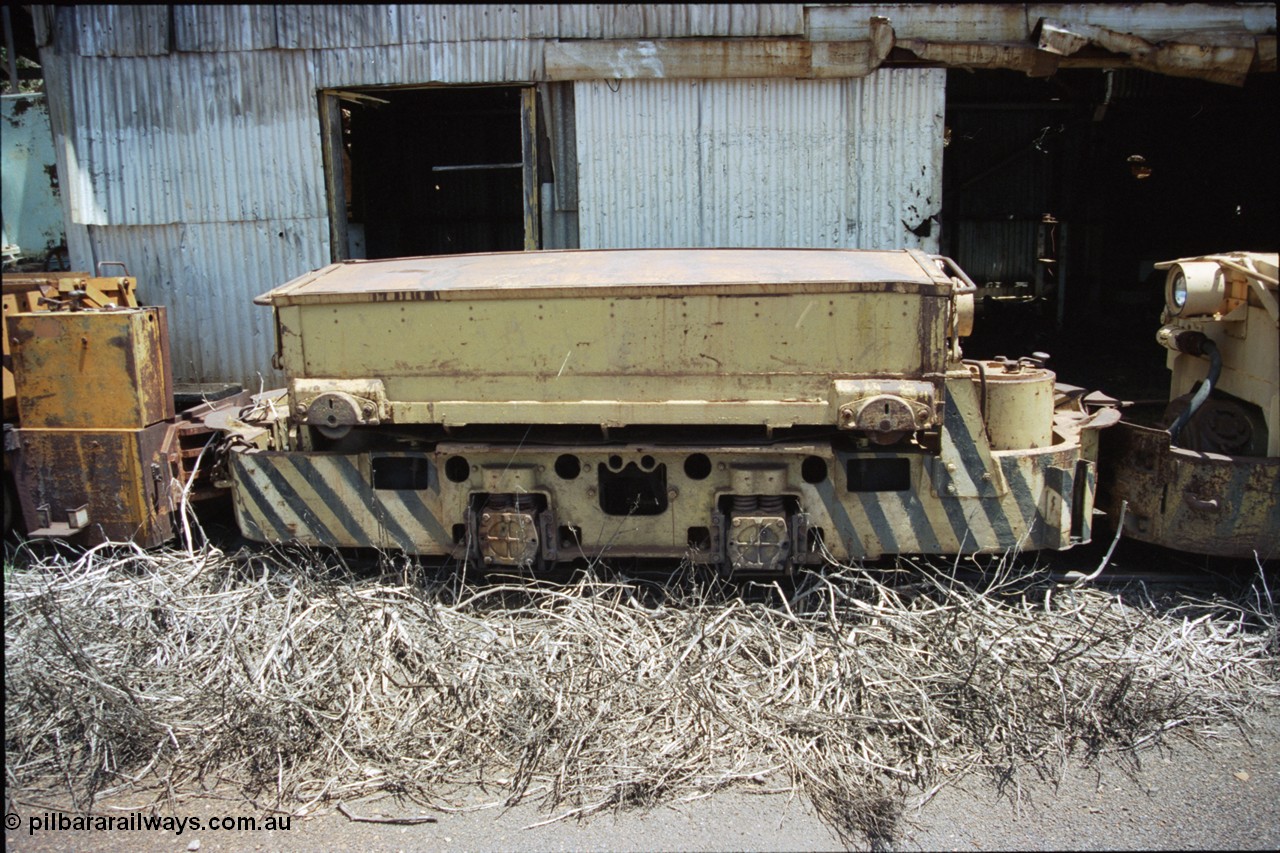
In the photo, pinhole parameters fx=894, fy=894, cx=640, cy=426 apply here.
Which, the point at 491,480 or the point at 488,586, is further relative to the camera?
the point at 488,586

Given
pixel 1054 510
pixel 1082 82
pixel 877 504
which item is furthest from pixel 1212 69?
pixel 877 504

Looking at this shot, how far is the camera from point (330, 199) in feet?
23.5

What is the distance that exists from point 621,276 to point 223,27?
5311 mm

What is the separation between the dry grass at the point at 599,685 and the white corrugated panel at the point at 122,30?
4.94 m

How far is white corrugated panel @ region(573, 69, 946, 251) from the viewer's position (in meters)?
6.71

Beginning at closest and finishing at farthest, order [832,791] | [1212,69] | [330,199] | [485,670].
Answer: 1. [832,791]
2. [485,670]
3. [1212,69]
4. [330,199]

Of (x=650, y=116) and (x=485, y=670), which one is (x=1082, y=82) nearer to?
(x=650, y=116)

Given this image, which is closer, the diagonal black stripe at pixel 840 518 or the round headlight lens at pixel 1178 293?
the diagonal black stripe at pixel 840 518

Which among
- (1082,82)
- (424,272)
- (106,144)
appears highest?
(1082,82)

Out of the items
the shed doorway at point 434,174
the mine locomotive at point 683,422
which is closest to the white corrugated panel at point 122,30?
the shed doorway at point 434,174

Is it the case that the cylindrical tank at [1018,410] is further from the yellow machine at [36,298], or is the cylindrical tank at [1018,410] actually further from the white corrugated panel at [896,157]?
the yellow machine at [36,298]

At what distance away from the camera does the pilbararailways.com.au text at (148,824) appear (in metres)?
2.74

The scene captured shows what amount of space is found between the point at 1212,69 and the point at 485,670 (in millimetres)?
6669

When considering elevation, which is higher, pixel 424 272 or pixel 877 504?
pixel 424 272
